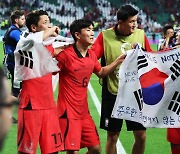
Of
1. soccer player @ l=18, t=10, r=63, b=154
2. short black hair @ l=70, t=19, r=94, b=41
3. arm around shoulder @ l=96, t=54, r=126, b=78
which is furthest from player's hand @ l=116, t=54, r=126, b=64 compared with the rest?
soccer player @ l=18, t=10, r=63, b=154

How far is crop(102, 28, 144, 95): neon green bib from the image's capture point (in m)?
5.51

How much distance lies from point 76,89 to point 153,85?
89cm

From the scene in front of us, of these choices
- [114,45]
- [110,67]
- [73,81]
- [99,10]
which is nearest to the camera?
[73,81]

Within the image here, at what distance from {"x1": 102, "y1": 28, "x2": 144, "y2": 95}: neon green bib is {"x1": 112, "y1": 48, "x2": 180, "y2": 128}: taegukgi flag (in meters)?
0.20

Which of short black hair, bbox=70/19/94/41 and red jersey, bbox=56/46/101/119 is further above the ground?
short black hair, bbox=70/19/94/41

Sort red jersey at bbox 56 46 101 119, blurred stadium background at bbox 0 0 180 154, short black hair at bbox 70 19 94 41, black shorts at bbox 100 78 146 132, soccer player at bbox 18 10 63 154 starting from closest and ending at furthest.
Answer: soccer player at bbox 18 10 63 154, red jersey at bbox 56 46 101 119, short black hair at bbox 70 19 94 41, black shorts at bbox 100 78 146 132, blurred stadium background at bbox 0 0 180 154

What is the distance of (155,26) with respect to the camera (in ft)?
148

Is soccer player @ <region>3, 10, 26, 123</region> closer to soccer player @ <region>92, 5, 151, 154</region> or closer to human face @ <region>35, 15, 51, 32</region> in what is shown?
soccer player @ <region>92, 5, 151, 154</region>

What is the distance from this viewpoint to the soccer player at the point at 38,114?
463 centimetres

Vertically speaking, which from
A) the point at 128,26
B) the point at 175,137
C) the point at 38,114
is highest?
the point at 128,26

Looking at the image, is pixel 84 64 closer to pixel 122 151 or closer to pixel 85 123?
pixel 85 123

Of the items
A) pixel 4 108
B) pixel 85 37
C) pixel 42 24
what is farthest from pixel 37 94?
pixel 4 108

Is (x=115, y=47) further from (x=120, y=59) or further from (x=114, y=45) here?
(x=120, y=59)

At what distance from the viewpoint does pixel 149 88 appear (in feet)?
17.8
